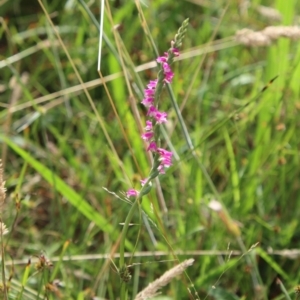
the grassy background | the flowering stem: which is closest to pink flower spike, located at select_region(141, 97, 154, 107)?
the flowering stem

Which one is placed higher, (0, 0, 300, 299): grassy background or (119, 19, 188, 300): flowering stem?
(119, 19, 188, 300): flowering stem

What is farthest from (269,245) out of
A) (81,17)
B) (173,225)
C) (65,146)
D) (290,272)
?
(81,17)

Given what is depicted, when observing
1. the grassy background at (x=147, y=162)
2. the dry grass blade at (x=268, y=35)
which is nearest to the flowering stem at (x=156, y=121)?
the grassy background at (x=147, y=162)

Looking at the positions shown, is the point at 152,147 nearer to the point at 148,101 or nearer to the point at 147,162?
the point at 148,101

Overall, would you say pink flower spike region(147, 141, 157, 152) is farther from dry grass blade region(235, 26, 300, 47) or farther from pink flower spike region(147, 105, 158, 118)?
dry grass blade region(235, 26, 300, 47)

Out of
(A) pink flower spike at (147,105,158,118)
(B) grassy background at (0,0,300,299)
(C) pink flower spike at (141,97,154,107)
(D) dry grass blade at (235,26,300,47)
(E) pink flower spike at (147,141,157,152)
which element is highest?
(C) pink flower spike at (141,97,154,107)

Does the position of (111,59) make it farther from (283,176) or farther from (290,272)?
(290,272)

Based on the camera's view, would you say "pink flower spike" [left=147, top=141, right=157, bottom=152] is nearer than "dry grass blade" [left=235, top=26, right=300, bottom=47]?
Yes

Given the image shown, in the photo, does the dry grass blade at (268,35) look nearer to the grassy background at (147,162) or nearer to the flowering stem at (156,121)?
the grassy background at (147,162)

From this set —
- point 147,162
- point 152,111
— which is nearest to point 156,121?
point 152,111
